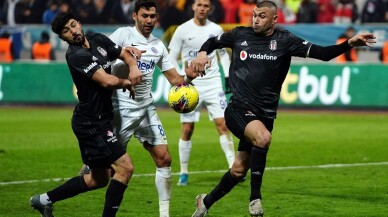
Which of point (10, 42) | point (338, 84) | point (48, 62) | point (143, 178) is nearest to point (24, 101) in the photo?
point (48, 62)

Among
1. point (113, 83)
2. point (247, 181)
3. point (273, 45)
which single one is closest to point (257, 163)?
point (273, 45)

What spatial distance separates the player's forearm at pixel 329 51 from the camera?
11031 millimetres

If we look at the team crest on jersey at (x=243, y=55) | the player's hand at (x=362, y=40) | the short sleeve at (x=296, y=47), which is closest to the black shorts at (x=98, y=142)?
the team crest on jersey at (x=243, y=55)

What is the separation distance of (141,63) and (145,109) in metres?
0.54

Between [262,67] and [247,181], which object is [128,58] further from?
[247,181]

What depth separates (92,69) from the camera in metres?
10.1

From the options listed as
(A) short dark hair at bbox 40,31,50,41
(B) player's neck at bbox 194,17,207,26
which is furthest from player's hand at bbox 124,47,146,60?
(A) short dark hair at bbox 40,31,50,41

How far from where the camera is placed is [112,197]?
402 inches

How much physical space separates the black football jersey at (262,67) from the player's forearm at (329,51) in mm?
107

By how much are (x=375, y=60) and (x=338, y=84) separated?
120 inches

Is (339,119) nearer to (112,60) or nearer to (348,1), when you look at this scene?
(348,1)

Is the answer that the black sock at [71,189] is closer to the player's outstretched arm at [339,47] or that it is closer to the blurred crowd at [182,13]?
the player's outstretched arm at [339,47]

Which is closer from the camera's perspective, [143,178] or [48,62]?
[143,178]

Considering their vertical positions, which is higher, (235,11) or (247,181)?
(247,181)
